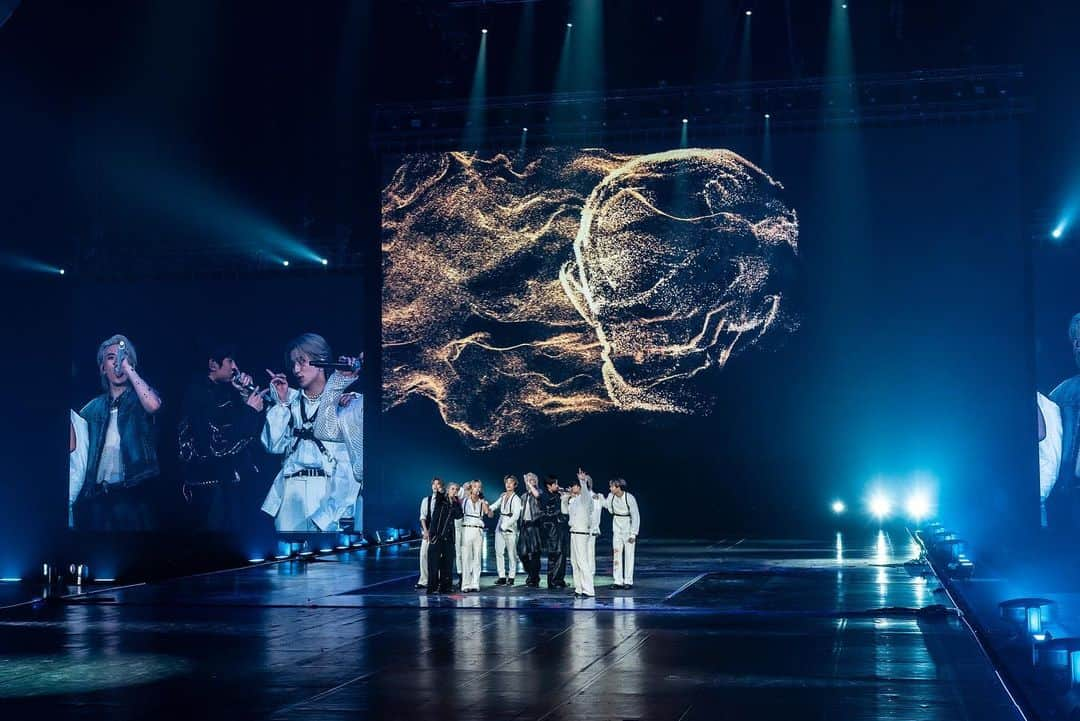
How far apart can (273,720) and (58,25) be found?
16287 millimetres

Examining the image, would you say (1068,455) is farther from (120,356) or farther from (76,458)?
(76,458)

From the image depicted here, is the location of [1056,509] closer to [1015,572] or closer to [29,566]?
[1015,572]

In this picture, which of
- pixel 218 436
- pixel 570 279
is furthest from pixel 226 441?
pixel 570 279

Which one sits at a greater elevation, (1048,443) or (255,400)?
(255,400)

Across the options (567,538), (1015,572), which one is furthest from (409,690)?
(1015,572)

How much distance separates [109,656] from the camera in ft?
34.8

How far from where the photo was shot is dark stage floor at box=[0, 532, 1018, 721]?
27.3 feet

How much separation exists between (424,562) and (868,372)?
11.6 metres

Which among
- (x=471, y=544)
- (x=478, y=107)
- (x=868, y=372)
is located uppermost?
(x=478, y=107)

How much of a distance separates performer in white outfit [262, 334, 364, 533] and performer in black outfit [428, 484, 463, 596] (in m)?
10.9

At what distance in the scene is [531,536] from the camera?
16188mm

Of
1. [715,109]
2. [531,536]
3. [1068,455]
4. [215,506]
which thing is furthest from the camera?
[215,506]

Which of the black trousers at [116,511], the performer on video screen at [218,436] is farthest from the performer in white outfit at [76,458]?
the performer on video screen at [218,436]

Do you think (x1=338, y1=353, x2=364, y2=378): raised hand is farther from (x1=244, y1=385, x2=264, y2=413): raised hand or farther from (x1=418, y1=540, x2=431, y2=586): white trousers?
(x1=418, y1=540, x2=431, y2=586): white trousers
